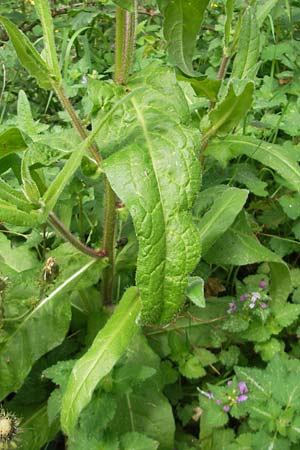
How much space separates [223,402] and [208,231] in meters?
0.54

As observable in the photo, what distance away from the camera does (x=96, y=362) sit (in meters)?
1.66

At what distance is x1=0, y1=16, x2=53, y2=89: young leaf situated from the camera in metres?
1.52

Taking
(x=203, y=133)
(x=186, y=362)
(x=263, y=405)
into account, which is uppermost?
(x=203, y=133)

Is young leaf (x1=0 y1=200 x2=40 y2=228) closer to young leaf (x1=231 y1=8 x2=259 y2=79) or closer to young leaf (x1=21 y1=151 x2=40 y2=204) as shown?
young leaf (x1=21 y1=151 x2=40 y2=204)

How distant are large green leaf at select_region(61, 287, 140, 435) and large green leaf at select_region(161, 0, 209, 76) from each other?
2.49 ft

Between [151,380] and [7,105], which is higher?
[7,105]

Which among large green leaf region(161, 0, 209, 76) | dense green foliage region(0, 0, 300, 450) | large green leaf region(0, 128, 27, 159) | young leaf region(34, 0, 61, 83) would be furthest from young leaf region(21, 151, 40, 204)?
large green leaf region(161, 0, 209, 76)

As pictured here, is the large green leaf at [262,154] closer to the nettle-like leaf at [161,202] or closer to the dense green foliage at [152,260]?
the dense green foliage at [152,260]

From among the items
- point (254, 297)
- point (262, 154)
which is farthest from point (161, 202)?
point (254, 297)

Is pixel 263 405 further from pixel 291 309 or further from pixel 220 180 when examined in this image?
pixel 220 180

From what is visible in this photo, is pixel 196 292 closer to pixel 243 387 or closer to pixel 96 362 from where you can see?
pixel 96 362

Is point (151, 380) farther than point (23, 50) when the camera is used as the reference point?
Yes

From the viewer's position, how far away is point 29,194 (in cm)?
155

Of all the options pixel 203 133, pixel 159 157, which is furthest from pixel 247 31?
pixel 159 157
